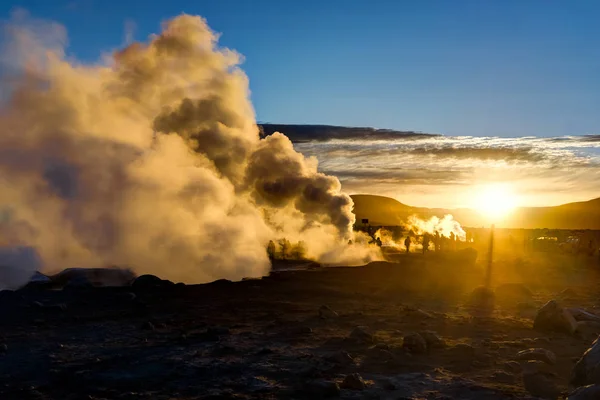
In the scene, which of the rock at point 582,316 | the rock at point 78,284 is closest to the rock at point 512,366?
the rock at point 582,316

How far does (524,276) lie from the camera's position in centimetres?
2778

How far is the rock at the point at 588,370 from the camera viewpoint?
866 centimetres

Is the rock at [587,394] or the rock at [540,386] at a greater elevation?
the rock at [587,394]

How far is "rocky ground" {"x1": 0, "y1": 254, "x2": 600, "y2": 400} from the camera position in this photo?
30.5ft

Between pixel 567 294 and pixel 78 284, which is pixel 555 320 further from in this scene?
pixel 78 284

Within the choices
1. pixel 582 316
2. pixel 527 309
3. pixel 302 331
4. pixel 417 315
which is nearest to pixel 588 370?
pixel 582 316

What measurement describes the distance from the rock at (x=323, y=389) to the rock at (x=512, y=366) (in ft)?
11.8

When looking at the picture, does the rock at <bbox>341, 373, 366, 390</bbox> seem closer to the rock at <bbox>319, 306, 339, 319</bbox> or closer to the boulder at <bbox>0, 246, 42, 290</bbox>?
the rock at <bbox>319, 306, 339, 319</bbox>

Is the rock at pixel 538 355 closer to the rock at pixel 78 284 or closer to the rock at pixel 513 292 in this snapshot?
the rock at pixel 513 292

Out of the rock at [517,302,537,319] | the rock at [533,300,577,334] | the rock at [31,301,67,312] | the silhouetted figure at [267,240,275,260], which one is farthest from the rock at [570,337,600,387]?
the silhouetted figure at [267,240,275,260]

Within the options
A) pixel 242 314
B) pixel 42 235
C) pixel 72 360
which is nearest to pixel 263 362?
pixel 72 360

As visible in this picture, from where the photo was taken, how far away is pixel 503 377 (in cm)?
980

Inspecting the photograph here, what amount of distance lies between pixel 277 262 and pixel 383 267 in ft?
23.1

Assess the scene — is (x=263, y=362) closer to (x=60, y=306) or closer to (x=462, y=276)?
(x=60, y=306)
